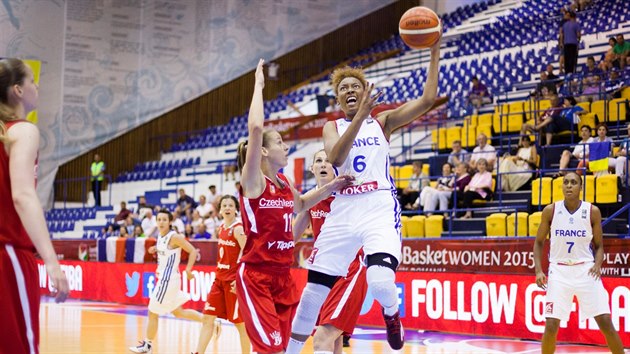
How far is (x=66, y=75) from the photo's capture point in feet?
97.1

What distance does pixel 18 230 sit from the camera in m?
4.13

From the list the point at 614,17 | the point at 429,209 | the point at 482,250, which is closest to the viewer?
the point at 482,250

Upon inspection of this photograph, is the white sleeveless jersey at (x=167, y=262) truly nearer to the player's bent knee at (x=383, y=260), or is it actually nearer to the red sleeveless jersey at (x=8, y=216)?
the player's bent knee at (x=383, y=260)

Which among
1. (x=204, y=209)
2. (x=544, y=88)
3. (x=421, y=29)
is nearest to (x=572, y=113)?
(x=544, y=88)

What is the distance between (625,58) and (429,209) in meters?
5.70

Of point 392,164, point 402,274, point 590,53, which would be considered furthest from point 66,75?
point 402,274

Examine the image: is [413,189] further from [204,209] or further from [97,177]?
[97,177]

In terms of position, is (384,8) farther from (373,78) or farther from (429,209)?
(429,209)

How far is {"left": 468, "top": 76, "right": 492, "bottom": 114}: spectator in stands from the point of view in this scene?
20.6 metres

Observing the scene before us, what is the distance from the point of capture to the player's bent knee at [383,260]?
18.2 ft

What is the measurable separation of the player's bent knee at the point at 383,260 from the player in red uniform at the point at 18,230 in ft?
7.13

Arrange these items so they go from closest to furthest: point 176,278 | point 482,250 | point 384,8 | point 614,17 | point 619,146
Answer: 1. point 176,278
2. point 482,250
3. point 619,146
4. point 614,17
5. point 384,8

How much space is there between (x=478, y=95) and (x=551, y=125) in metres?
4.06

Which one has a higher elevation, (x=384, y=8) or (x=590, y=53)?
(x=384, y=8)
